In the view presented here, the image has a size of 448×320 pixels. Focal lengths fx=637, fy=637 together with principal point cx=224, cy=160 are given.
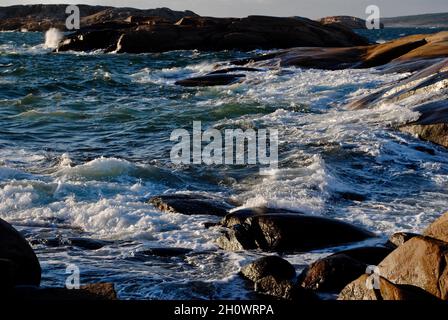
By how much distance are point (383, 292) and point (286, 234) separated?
2492 mm

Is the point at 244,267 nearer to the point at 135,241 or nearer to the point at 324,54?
the point at 135,241

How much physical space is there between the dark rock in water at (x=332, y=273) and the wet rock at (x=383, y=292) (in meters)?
0.57

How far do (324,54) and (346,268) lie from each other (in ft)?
79.3

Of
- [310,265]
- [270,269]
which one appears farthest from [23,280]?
[310,265]

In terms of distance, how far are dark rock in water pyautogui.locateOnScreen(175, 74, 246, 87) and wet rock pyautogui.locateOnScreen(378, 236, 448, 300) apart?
19.3 m

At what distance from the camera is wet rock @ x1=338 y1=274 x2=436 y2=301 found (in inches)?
163

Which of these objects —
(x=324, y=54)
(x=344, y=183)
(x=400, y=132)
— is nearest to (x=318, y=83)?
(x=324, y=54)

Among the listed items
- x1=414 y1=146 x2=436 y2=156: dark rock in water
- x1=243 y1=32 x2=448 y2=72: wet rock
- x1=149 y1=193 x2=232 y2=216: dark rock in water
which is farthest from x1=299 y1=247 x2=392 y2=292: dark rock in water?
x1=243 y1=32 x2=448 y2=72: wet rock

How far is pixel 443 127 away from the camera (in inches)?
475

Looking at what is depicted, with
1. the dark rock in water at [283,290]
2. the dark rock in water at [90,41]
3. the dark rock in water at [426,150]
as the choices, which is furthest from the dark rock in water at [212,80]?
the dark rock in water at [90,41]

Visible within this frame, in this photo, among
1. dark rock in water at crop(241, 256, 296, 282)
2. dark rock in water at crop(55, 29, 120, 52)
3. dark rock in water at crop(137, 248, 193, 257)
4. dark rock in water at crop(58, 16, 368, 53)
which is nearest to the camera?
dark rock in water at crop(241, 256, 296, 282)

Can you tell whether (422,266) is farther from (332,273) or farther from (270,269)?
(270,269)

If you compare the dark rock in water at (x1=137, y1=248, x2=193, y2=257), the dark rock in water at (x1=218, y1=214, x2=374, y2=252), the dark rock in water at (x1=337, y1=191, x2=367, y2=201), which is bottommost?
the dark rock in water at (x1=337, y1=191, x2=367, y2=201)

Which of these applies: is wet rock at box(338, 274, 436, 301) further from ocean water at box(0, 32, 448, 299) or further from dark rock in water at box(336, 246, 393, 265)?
dark rock in water at box(336, 246, 393, 265)
